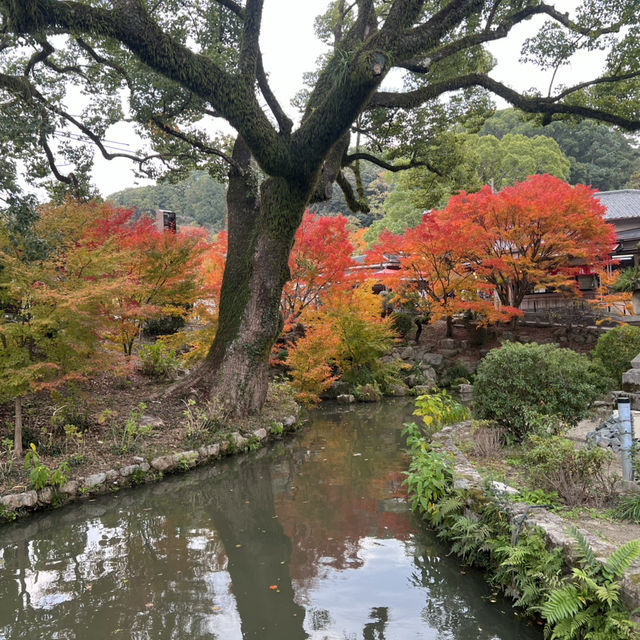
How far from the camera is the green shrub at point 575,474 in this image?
13.2 feet

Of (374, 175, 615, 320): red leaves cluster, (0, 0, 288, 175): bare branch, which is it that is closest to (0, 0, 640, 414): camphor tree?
(0, 0, 288, 175): bare branch

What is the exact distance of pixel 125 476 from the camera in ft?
21.6

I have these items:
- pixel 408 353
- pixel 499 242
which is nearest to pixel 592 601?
pixel 408 353

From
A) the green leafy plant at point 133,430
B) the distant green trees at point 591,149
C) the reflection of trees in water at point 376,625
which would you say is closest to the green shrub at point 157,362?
the green leafy plant at point 133,430

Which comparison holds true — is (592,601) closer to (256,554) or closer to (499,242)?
(256,554)

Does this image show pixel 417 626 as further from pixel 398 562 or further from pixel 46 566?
pixel 46 566

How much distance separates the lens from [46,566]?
14.6 feet

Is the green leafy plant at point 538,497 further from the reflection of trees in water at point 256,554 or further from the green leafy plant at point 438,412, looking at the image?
the green leafy plant at point 438,412

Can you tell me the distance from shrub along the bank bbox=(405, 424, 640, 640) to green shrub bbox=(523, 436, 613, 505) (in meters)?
0.56

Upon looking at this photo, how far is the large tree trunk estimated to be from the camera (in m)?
8.57

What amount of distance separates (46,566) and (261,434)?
14.6 feet

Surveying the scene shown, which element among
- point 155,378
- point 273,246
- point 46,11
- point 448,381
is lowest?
point 448,381

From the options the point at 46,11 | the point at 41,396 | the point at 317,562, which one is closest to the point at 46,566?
the point at 317,562

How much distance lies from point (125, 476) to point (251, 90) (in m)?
6.03
